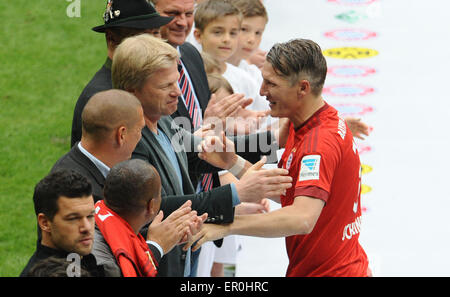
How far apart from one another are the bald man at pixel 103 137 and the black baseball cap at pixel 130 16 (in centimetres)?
98

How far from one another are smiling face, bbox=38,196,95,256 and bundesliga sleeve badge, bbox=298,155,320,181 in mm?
1271

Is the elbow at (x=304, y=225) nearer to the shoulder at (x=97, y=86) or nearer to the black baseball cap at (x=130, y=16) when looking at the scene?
the shoulder at (x=97, y=86)

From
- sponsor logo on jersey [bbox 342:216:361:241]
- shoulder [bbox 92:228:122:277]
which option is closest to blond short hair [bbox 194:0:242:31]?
sponsor logo on jersey [bbox 342:216:361:241]

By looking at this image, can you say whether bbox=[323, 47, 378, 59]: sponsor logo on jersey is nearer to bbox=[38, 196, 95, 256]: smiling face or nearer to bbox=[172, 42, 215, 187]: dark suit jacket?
bbox=[172, 42, 215, 187]: dark suit jacket

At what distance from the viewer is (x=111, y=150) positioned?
4172mm

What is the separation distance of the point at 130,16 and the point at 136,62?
0.66 m

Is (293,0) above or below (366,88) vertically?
above

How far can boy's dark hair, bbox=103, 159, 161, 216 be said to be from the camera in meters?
3.90

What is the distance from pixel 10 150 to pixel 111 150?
6.30 metres

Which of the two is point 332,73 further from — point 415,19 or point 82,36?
point 82,36
